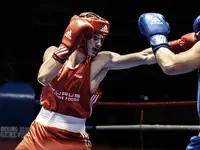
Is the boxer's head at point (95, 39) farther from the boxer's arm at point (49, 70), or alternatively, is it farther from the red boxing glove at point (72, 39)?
the boxer's arm at point (49, 70)

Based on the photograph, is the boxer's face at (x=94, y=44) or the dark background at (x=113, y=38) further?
the dark background at (x=113, y=38)

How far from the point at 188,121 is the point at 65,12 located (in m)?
2.28

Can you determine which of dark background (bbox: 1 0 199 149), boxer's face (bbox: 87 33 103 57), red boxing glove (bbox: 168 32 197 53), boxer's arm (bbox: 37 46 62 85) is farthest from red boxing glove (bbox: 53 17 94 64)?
dark background (bbox: 1 0 199 149)

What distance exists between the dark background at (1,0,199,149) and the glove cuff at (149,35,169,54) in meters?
4.16

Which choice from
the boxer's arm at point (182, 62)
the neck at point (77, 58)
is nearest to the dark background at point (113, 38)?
the neck at point (77, 58)

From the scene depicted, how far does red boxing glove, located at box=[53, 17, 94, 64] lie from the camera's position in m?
1.90

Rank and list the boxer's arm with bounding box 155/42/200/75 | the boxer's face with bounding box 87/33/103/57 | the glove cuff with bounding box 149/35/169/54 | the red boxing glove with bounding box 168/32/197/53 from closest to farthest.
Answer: the boxer's arm with bounding box 155/42/200/75
the glove cuff with bounding box 149/35/169/54
the red boxing glove with bounding box 168/32/197/53
the boxer's face with bounding box 87/33/103/57

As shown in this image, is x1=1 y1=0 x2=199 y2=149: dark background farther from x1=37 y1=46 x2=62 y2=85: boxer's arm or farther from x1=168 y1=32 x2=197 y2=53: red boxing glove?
x1=37 y1=46 x2=62 y2=85: boxer's arm

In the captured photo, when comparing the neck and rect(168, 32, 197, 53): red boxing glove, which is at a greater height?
rect(168, 32, 197, 53): red boxing glove

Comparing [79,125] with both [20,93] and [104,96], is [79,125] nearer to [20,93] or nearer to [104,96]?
[20,93]

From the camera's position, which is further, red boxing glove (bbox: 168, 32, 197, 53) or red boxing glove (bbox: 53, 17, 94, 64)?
red boxing glove (bbox: 168, 32, 197, 53)

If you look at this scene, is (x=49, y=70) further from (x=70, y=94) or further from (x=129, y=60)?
(x=129, y=60)

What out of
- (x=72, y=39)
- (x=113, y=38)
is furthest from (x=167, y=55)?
(x=113, y=38)

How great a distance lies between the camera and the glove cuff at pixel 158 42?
1663mm
